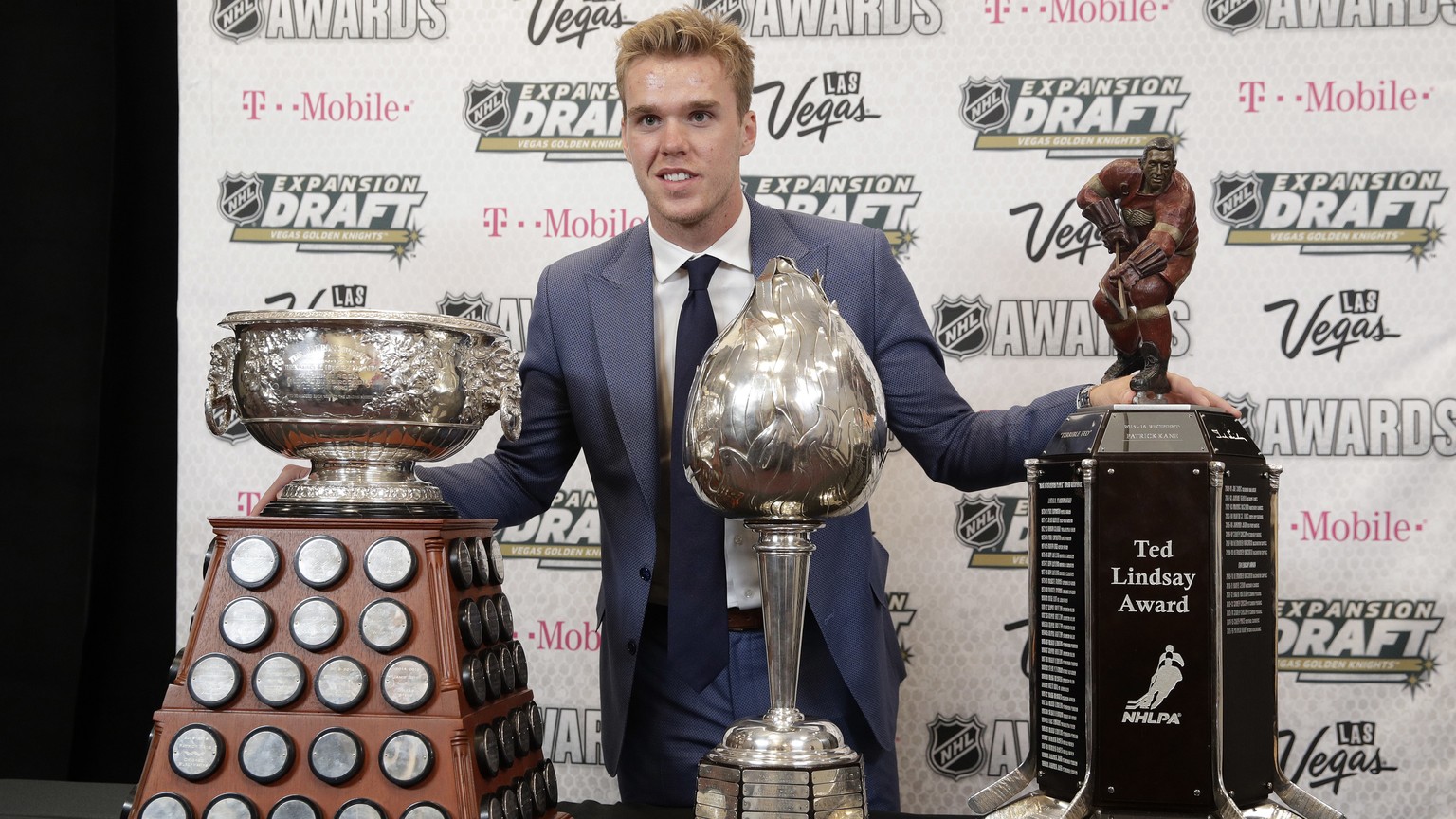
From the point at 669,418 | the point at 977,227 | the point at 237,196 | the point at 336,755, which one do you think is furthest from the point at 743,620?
the point at 237,196

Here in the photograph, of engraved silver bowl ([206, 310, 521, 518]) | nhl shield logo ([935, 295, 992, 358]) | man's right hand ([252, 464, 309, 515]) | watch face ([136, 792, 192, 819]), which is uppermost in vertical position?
nhl shield logo ([935, 295, 992, 358])

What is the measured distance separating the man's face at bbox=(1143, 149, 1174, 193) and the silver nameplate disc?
0.98 m

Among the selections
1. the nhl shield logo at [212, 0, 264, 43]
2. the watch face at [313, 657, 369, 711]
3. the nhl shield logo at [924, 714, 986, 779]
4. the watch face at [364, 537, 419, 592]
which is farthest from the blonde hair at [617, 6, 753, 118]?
the nhl shield logo at [924, 714, 986, 779]

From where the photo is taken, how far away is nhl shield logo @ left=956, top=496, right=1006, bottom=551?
269 centimetres

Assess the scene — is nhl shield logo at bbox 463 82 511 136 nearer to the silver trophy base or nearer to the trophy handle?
the trophy handle

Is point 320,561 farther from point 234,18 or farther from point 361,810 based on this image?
point 234,18

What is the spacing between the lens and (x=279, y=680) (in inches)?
44.9

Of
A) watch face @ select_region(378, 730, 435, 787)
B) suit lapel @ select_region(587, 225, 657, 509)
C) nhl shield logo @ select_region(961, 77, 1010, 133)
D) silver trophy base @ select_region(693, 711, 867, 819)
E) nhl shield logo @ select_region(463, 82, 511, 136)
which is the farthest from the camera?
nhl shield logo @ select_region(463, 82, 511, 136)

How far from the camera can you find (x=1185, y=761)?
1.07 m

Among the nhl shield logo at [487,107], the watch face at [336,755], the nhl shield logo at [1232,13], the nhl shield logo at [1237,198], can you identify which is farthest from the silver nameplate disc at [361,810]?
the nhl shield logo at [1232,13]

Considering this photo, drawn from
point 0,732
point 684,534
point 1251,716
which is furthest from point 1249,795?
point 0,732

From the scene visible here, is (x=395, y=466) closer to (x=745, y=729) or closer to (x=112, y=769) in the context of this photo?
(x=745, y=729)

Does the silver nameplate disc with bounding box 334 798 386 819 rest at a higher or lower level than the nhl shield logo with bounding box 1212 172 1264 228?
lower

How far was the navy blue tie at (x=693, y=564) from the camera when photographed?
1655mm
